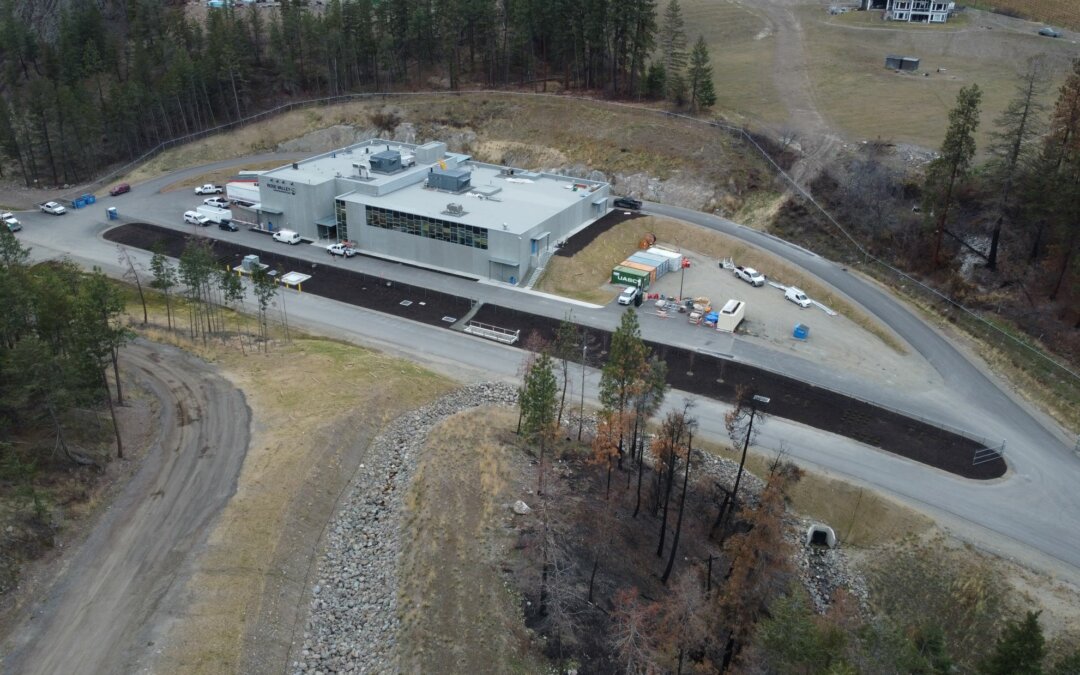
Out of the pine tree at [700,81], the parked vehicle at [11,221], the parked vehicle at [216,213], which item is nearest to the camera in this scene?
the parked vehicle at [11,221]

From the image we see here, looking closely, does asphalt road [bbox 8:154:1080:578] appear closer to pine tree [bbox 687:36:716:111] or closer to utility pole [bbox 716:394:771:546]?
utility pole [bbox 716:394:771:546]

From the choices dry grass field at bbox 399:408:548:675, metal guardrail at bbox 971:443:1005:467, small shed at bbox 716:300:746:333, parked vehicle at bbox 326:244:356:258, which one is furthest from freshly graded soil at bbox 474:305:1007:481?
parked vehicle at bbox 326:244:356:258

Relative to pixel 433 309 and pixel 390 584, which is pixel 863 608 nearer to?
pixel 390 584

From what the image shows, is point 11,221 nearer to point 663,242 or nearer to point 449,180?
point 449,180

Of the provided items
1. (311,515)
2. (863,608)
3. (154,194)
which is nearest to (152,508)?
(311,515)

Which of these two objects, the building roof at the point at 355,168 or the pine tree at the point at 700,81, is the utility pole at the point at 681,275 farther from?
the pine tree at the point at 700,81

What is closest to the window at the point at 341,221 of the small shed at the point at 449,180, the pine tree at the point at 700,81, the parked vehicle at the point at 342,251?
the parked vehicle at the point at 342,251
